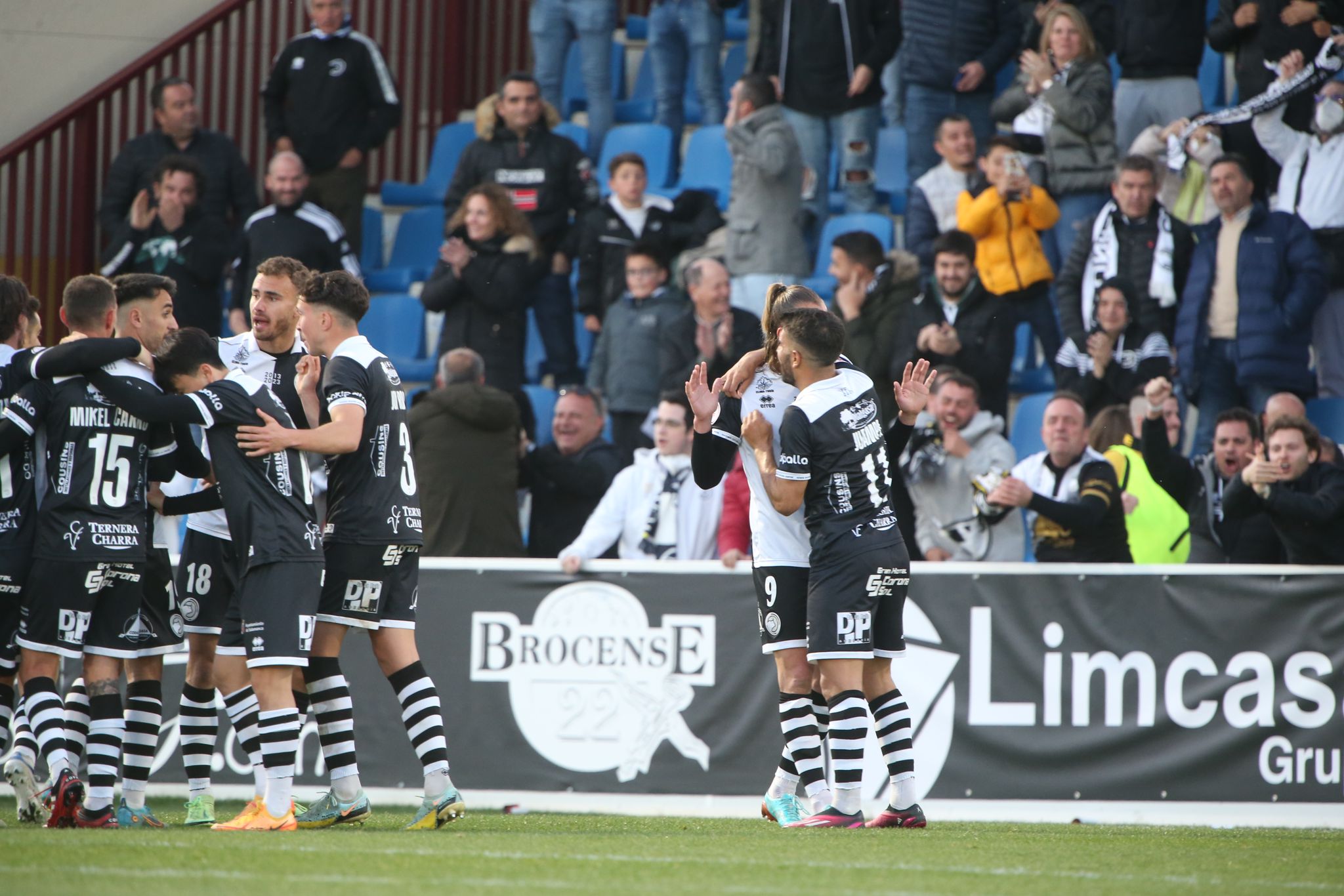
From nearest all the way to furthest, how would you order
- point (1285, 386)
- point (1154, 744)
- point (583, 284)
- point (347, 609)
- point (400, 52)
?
1. point (347, 609)
2. point (1154, 744)
3. point (1285, 386)
4. point (583, 284)
5. point (400, 52)

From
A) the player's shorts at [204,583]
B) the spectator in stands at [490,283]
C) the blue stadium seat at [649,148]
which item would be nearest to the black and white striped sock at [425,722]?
the player's shorts at [204,583]

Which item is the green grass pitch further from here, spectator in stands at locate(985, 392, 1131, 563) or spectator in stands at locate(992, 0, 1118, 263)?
spectator in stands at locate(992, 0, 1118, 263)

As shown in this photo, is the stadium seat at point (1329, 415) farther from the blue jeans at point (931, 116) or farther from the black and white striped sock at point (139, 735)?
the black and white striped sock at point (139, 735)

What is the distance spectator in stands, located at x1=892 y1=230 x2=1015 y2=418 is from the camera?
33.4ft

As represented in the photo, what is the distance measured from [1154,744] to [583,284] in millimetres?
5338

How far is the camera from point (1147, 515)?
9266 mm

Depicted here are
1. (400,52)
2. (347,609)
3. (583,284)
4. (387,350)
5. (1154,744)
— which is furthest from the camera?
(400,52)

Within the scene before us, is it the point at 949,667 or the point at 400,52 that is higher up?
the point at 400,52

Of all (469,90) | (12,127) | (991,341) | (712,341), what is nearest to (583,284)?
(712,341)

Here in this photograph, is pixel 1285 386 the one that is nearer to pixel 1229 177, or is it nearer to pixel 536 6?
pixel 1229 177

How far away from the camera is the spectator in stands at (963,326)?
33.4 feet

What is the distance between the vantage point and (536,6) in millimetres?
13594

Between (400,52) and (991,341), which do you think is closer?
(991,341)

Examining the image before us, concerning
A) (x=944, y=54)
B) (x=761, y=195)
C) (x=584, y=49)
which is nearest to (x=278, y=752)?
(x=761, y=195)
